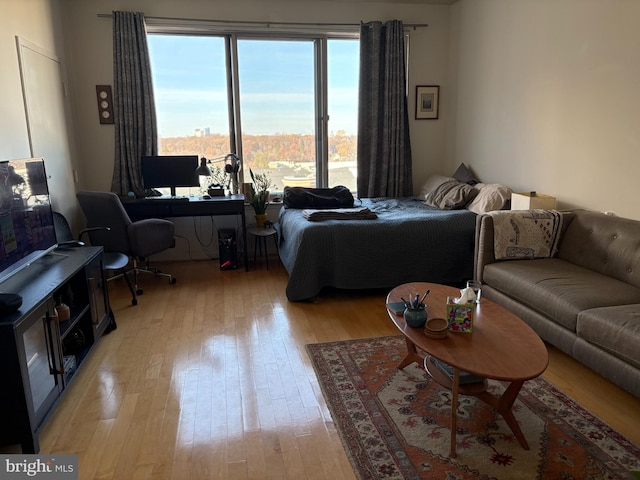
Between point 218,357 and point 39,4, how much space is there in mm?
3324

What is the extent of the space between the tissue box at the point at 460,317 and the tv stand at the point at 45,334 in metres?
1.82

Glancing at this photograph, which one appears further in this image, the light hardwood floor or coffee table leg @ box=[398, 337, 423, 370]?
coffee table leg @ box=[398, 337, 423, 370]

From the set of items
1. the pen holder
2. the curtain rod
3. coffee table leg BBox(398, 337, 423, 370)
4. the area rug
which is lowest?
the area rug

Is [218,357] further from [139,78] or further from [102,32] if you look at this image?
[102,32]

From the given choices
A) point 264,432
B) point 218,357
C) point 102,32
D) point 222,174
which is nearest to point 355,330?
point 218,357

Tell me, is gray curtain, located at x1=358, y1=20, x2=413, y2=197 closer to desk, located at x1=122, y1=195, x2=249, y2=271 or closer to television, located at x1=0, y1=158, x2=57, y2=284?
desk, located at x1=122, y1=195, x2=249, y2=271

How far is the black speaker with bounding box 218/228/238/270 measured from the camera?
4562mm

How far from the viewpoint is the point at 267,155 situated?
5.12 meters

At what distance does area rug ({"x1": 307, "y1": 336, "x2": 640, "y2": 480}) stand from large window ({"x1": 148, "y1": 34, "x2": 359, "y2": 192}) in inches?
122

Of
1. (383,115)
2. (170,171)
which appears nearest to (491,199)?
(383,115)

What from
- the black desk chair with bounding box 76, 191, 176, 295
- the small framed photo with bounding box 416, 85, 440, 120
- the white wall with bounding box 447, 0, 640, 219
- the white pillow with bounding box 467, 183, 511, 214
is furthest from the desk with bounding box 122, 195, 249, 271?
the white wall with bounding box 447, 0, 640, 219

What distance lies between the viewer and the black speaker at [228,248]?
4562 mm

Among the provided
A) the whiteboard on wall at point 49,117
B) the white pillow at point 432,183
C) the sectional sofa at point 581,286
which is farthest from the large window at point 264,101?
the sectional sofa at point 581,286

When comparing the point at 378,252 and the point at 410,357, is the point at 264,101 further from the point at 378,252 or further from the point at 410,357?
the point at 410,357
